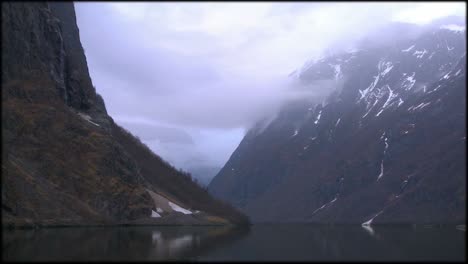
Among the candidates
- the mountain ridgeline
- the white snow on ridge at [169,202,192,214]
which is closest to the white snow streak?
the mountain ridgeline

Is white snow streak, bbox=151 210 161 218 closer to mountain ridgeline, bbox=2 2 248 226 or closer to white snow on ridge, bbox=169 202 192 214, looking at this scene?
mountain ridgeline, bbox=2 2 248 226

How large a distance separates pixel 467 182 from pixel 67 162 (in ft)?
332

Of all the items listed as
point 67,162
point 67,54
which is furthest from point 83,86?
point 67,162

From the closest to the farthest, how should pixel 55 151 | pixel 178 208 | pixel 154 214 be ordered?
pixel 55 151 < pixel 154 214 < pixel 178 208

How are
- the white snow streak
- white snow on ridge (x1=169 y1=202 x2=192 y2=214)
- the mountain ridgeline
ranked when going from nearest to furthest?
1. the mountain ridgeline
2. the white snow streak
3. white snow on ridge (x1=169 y1=202 x2=192 y2=214)

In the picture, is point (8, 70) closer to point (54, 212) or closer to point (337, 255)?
point (54, 212)

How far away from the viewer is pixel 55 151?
459 ft

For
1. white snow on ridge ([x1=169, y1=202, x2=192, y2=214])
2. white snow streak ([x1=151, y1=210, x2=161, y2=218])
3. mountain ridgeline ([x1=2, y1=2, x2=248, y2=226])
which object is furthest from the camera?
white snow on ridge ([x1=169, y1=202, x2=192, y2=214])

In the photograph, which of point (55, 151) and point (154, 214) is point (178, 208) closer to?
point (154, 214)

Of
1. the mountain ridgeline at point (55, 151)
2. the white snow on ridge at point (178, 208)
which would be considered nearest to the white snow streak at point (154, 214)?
the mountain ridgeline at point (55, 151)

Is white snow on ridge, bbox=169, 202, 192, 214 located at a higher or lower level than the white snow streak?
higher

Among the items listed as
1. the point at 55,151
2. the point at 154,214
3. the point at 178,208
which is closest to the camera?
the point at 55,151

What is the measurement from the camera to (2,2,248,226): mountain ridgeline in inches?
4643

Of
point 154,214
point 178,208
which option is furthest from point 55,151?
point 178,208
